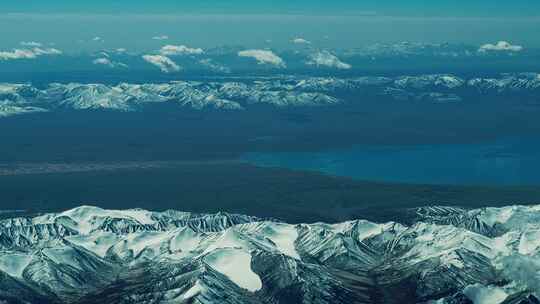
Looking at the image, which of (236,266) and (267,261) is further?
(267,261)

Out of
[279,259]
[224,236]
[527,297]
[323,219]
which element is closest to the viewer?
[527,297]

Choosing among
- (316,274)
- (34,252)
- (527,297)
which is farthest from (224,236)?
(527,297)

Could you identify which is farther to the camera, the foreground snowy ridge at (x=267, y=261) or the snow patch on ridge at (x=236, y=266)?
the snow patch on ridge at (x=236, y=266)

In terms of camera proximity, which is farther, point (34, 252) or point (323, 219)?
point (323, 219)

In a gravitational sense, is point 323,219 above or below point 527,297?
below

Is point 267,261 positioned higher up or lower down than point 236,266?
higher up

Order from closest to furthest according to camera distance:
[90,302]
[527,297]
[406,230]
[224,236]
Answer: [527,297] < [90,302] < [224,236] < [406,230]

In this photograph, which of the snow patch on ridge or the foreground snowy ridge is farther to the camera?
the snow patch on ridge

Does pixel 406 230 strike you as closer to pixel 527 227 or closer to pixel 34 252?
pixel 527 227
